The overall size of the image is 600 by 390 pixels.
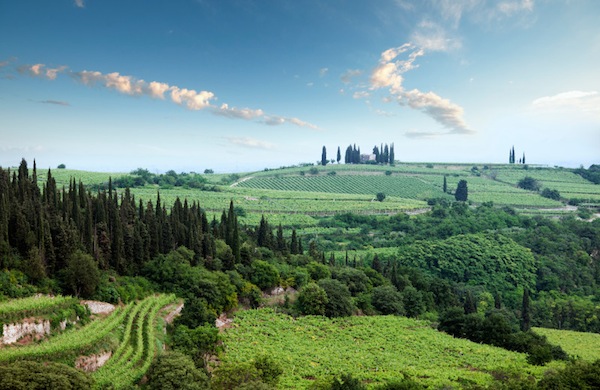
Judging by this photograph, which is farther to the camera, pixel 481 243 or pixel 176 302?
pixel 481 243

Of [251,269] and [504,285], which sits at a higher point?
[251,269]

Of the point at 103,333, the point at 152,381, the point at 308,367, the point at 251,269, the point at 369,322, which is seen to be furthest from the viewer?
the point at 251,269

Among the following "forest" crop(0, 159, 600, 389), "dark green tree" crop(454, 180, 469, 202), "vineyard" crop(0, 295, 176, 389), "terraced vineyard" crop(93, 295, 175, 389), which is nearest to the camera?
"vineyard" crop(0, 295, 176, 389)

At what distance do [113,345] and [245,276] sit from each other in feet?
97.9

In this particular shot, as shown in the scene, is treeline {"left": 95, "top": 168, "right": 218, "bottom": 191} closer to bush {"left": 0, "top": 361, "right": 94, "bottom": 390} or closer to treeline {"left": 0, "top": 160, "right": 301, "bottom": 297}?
treeline {"left": 0, "top": 160, "right": 301, "bottom": 297}

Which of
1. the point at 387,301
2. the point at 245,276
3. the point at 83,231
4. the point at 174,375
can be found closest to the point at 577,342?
the point at 387,301

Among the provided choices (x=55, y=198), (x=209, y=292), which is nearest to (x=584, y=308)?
(x=209, y=292)

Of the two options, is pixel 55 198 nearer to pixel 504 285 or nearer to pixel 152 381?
pixel 152 381

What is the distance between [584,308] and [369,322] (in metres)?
59.3

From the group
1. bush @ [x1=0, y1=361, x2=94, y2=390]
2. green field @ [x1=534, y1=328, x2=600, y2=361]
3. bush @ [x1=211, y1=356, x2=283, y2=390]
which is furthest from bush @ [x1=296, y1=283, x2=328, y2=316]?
bush @ [x1=0, y1=361, x2=94, y2=390]

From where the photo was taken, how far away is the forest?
3612 centimetres

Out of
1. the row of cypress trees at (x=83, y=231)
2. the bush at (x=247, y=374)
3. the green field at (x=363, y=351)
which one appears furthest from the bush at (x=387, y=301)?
the bush at (x=247, y=374)

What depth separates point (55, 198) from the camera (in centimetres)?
5925

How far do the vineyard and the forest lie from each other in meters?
2.16
